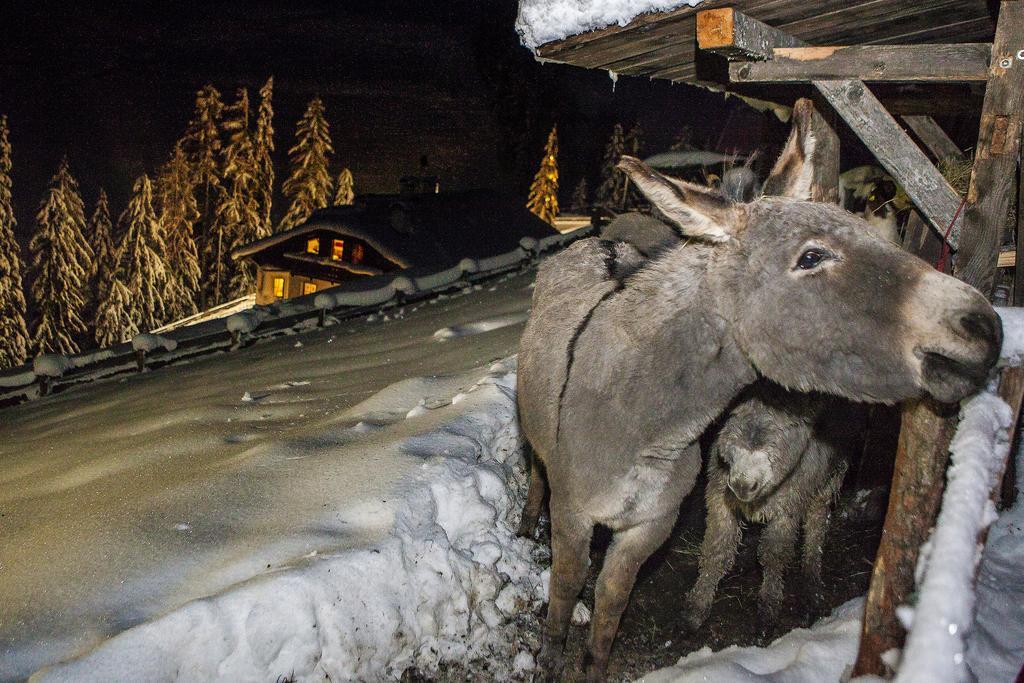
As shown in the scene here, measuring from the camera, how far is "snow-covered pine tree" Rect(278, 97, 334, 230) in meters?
43.8

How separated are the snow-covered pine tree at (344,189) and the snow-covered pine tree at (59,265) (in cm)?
1644

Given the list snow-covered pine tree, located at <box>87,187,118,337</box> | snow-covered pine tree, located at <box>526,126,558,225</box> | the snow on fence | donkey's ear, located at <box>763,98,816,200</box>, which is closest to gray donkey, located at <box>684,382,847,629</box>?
donkey's ear, located at <box>763,98,816,200</box>

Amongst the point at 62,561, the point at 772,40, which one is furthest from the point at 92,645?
the point at 772,40

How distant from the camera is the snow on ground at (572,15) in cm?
339

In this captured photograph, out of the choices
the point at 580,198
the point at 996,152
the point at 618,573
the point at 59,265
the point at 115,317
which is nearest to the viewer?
the point at 996,152

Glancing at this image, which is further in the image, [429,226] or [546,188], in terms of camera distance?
[546,188]

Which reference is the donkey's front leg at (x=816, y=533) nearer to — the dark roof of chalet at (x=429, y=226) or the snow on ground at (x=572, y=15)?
the snow on ground at (x=572, y=15)

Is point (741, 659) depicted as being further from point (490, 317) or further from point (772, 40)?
point (490, 317)

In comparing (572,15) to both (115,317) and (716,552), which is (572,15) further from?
(115,317)

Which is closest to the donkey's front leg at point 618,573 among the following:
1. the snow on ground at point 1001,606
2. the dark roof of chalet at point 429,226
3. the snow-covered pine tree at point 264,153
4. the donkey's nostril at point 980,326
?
the snow on ground at point 1001,606

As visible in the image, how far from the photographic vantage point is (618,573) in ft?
10.8

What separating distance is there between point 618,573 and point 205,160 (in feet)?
146

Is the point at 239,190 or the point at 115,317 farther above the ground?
the point at 239,190

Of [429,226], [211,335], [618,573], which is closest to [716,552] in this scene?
[618,573]
